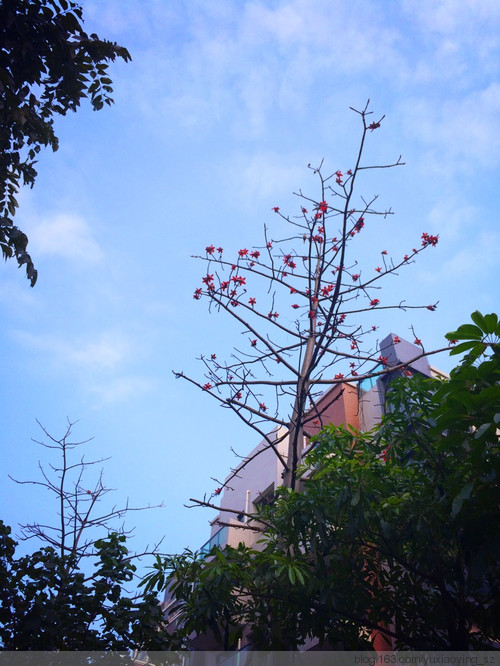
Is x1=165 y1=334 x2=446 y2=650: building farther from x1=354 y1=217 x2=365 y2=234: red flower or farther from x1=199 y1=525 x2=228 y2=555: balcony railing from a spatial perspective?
x1=354 y1=217 x2=365 y2=234: red flower

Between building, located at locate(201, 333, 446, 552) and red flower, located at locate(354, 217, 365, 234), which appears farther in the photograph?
building, located at locate(201, 333, 446, 552)

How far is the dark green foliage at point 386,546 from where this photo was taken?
411cm

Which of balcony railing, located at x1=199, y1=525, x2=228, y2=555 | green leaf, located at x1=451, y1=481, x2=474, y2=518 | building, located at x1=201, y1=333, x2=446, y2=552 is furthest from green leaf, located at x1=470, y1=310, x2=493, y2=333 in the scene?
balcony railing, located at x1=199, y1=525, x2=228, y2=555

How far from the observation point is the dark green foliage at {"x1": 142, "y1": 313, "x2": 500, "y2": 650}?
4.11 metres

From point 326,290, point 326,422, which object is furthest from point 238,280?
point 326,422

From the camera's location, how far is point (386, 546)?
189 inches

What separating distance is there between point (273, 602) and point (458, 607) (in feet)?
4.74

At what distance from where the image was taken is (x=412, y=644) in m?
4.71

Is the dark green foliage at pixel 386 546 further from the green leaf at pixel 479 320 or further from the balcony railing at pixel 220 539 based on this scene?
the balcony railing at pixel 220 539

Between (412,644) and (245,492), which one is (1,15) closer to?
(412,644)

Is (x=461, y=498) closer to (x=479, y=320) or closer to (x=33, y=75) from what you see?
(x=479, y=320)

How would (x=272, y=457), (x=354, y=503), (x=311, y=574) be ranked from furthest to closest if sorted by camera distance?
(x=272, y=457), (x=311, y=574), (x=354, y=503)

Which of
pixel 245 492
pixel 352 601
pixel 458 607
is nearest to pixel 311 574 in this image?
pixel 352 601

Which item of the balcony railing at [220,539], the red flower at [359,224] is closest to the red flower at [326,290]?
the red flower at [359,224]
